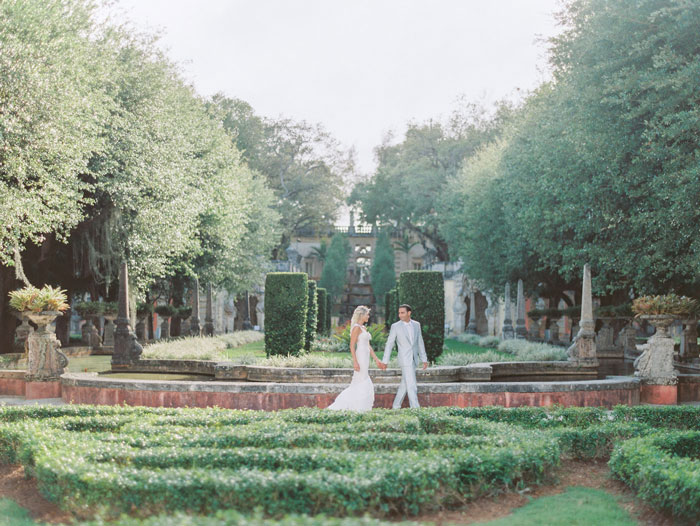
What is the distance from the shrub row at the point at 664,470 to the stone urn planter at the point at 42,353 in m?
9.79

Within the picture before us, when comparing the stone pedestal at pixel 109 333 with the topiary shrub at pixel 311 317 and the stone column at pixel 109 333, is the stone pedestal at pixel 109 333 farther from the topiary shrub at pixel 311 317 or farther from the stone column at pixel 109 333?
the topiary shrub at pixel 311 317

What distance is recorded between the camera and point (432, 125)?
1941 inches

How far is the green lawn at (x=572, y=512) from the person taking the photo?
5.69 metres

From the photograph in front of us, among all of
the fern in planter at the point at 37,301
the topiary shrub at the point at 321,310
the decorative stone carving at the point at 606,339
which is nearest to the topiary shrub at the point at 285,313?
the fern in planter at the point at 37,301

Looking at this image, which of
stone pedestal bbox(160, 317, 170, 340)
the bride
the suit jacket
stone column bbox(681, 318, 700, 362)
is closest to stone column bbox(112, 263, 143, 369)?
the bride

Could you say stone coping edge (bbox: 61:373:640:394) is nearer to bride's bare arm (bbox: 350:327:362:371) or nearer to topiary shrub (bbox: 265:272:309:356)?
bride's bare arm (bbox: 350:327:362:371)

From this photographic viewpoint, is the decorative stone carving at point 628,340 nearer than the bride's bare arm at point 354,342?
A: No

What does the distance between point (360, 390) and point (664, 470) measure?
436 centimetres

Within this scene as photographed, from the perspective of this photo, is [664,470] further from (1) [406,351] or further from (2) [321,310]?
(2) [321,310]

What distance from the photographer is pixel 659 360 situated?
1216 centimetres

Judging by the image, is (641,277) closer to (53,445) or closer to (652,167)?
(652,167)

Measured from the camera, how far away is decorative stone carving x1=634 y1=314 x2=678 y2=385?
475 inches

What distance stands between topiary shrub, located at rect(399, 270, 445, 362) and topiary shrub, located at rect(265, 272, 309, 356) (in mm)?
2590

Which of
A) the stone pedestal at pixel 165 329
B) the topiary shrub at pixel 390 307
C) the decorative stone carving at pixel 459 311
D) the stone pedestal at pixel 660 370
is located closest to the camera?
the stone pedestal at pixel 660 370
